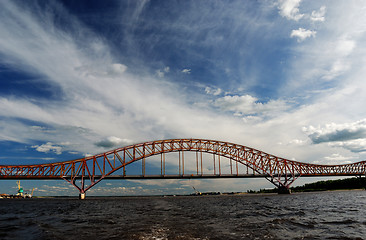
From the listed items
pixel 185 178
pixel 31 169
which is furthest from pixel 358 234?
pixel 31 169

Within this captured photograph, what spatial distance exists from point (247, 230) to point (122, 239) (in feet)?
22.3

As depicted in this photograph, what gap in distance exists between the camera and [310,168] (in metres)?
101

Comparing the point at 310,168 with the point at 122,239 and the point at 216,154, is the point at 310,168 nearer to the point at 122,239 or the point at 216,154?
the point at 216,154

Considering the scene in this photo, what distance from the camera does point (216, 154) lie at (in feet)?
259

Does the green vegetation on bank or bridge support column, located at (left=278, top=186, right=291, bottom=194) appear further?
the green vegetation on bank

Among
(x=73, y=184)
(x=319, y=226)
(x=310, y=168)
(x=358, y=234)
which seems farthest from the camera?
(x=310, y=168)

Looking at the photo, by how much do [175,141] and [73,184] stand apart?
34478 millimetres

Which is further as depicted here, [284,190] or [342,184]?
[342,184]

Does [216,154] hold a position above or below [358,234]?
above

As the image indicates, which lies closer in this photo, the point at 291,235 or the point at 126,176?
the point at 291,235

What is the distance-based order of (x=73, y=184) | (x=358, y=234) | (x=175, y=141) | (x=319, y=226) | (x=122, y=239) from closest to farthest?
1. (x=122, y=239)
2. (x=358, y=234)
3. (x=319, y=226)
4. (x=73, y=184)
5. (x=175, y=141)

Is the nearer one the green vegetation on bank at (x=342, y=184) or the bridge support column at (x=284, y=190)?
the bridge support column at (x=284, y=190)

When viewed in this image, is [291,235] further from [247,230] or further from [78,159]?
[78,159]

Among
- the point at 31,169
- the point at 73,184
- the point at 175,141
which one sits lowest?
the point at 73,184
